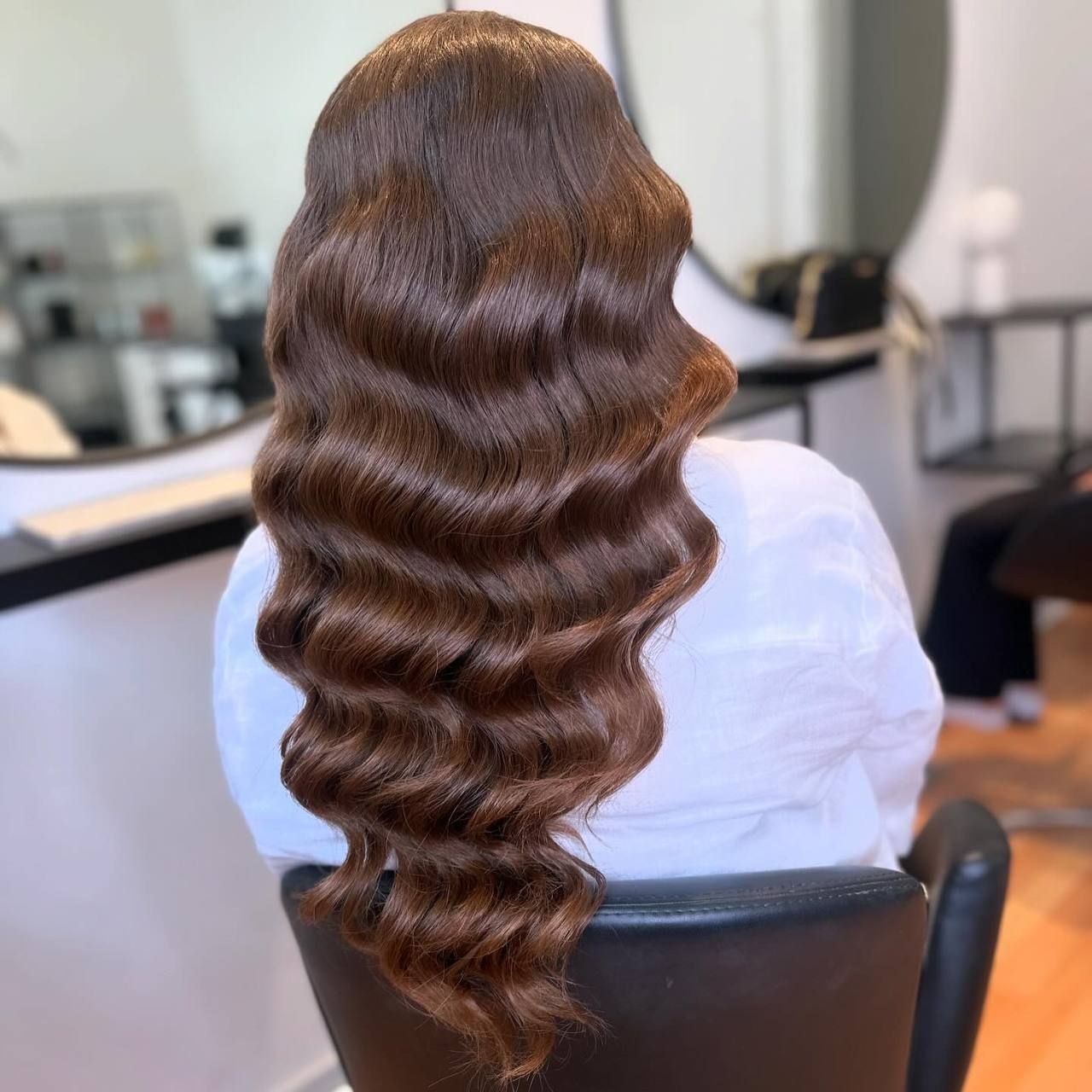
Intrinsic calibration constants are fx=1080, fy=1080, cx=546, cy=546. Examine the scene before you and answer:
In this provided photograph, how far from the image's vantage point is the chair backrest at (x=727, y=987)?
0.54 meters

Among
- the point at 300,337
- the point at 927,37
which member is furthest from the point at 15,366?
the point at 927,37

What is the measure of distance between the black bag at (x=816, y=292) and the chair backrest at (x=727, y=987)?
127cm

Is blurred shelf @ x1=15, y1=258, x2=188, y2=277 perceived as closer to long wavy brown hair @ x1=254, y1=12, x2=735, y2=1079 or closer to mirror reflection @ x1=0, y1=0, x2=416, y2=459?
mirror reflection @ x1=0, y1=0, x2=416, y2=459

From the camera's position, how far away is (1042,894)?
5.08 feet

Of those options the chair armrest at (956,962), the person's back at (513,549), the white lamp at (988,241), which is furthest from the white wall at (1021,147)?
the person's back at (513,549)

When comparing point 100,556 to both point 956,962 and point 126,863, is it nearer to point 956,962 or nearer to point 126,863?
point 126,863

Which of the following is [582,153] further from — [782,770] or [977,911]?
[977,911]

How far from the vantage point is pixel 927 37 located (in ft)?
6.61

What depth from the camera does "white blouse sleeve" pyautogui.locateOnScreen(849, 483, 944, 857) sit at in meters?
0.63

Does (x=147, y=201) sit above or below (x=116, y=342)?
above

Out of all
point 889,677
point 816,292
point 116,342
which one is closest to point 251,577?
point 889,677

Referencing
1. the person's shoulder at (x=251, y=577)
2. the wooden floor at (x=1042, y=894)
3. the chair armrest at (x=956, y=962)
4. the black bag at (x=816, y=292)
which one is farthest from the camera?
the black bag at (x=816, y=292)

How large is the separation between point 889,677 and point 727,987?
0.75 feet

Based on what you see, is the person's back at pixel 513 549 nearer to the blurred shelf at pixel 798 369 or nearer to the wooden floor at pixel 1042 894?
the wooden floor at pixel 1042 894
